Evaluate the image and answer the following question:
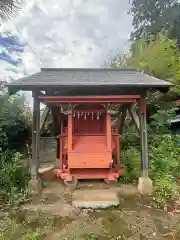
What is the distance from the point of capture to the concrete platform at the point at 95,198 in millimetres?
4562

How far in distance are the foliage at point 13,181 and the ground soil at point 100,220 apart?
34 cm

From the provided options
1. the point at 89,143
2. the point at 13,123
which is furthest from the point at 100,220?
the point at 13,123

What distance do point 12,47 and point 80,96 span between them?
1022cm

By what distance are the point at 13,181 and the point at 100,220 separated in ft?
7.79

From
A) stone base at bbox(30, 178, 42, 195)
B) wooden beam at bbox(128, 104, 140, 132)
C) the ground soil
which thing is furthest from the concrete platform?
wooden beam at bbox(128, 104, 140, 132)

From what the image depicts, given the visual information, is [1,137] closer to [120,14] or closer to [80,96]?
[80,96]

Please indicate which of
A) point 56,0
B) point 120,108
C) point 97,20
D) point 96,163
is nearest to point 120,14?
point 97,20

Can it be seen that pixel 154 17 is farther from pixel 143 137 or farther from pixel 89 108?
pixel 143 137

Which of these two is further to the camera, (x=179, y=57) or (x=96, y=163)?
(x=179, y=57)

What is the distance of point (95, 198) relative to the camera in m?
4.89

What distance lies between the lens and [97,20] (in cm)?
2914

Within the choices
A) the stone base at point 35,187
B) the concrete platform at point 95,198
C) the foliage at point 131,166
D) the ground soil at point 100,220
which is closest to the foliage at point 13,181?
the stone base at point 35,187

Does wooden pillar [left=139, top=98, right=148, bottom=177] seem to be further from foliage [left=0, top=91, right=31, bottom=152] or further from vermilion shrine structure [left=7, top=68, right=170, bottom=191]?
foliage [left=0, top=91, right=31, bottom=152]

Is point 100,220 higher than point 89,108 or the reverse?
the reverse
